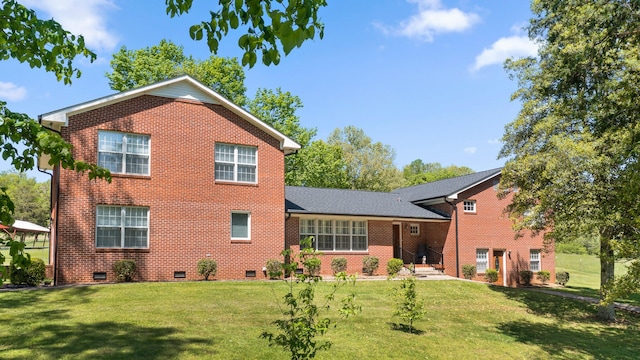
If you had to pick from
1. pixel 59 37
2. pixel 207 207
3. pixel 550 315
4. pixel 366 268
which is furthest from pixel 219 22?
pixel 366 268

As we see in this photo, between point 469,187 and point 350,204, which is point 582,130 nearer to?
point 469,187

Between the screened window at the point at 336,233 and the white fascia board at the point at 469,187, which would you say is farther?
the white fascia board at the point at 469,187

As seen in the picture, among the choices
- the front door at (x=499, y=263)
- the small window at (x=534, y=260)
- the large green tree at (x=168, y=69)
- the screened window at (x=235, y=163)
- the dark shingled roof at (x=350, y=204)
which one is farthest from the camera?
the large green tree at (x=168, y=69)

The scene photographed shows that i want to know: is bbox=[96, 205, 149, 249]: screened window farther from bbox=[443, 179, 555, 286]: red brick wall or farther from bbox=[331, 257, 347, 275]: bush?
bbox=[443, 179, 555, 286]: red brick wall

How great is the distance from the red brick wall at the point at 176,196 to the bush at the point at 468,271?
11.2m

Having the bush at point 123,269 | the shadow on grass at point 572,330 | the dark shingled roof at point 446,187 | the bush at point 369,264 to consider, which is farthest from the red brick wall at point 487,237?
the bush at point 123,269

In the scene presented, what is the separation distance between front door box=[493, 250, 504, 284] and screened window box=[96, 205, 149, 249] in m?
19.9

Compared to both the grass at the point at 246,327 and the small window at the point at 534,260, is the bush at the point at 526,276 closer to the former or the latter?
the small window at the point at 534,260

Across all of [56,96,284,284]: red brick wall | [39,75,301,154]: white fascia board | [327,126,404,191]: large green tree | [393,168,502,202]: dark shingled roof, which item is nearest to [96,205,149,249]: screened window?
[56,96,284,284]: red brick wall

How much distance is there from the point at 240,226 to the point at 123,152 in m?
5.67

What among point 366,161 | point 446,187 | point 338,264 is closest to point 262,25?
point 338,264

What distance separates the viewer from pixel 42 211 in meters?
68.5

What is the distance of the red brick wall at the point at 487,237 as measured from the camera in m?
26.2

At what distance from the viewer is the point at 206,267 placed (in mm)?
18641
